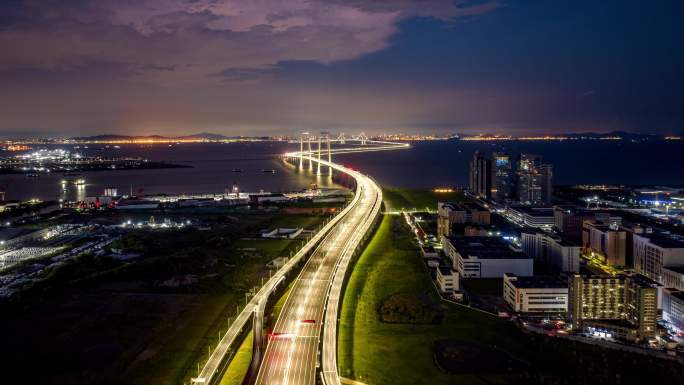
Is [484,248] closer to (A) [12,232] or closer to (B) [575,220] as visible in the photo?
(B) [575,220]

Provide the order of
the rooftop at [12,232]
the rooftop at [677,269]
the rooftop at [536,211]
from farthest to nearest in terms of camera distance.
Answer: the rooftop at [536,211], the rooftop at [12,232], the rooftop at [677,269]

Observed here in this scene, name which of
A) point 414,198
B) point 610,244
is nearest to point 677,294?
point 610,244

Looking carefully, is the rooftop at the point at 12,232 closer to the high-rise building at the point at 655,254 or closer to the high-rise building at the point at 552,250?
the high-rise building at the point at 552,250

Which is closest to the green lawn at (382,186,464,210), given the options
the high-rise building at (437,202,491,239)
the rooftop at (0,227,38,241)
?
the high-rise building at (437,202,491,239)

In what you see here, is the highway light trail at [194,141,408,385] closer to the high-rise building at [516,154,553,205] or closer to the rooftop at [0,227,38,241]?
the rooftop at [0,227,38,241]

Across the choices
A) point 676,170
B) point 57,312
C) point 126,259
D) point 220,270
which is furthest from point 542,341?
point 676,170

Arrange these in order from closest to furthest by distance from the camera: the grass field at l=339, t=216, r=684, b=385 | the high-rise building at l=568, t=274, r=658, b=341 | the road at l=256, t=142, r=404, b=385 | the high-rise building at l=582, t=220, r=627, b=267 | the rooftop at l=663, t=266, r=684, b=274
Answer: the road at l=256, t=142, r=404, b=385, the grass field at l=339, t=216, r=684, b=385, the high-rise building at l=568, t=274, r=658, b=341, the rooftop at l=663, t=266, r=684, b=274, the high-rise building at l=582, t=220, r=627, b=267

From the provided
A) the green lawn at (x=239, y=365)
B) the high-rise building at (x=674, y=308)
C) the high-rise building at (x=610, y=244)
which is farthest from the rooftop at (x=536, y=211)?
the green lawn at (x=239, y=365)
